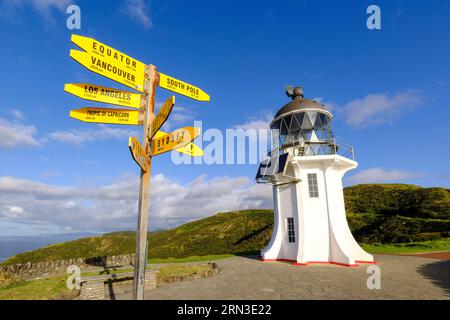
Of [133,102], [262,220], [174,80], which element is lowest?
[262,220]

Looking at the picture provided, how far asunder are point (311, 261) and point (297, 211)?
9.09 feet

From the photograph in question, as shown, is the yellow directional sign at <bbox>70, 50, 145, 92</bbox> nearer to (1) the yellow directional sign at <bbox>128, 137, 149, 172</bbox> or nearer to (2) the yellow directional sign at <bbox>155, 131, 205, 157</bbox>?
(2) the yellow directional sign at <bbox>155, 131, 205, 157</bbox>

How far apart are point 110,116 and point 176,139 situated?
159 cm

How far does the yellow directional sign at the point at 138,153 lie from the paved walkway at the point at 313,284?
5.30 metres

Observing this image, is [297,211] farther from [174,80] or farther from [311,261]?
[174,80]

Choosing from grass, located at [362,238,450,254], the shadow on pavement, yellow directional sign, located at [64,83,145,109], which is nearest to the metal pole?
yellow directional sign, located at [64,83,145,109]

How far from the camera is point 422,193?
93.7 feet

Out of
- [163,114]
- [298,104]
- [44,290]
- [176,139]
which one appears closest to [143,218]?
[176,139]

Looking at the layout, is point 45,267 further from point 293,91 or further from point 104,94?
point 293,91

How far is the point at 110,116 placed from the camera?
14.6ft

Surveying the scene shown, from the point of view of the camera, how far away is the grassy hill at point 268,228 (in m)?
22.5

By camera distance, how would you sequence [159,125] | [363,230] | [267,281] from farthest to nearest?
1. [363,230]
2. [267,281]
3. [159,125]

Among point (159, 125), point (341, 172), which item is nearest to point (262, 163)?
point (341, 172)

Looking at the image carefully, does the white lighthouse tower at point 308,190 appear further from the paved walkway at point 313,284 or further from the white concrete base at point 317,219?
the paved walkway at point 313,284
